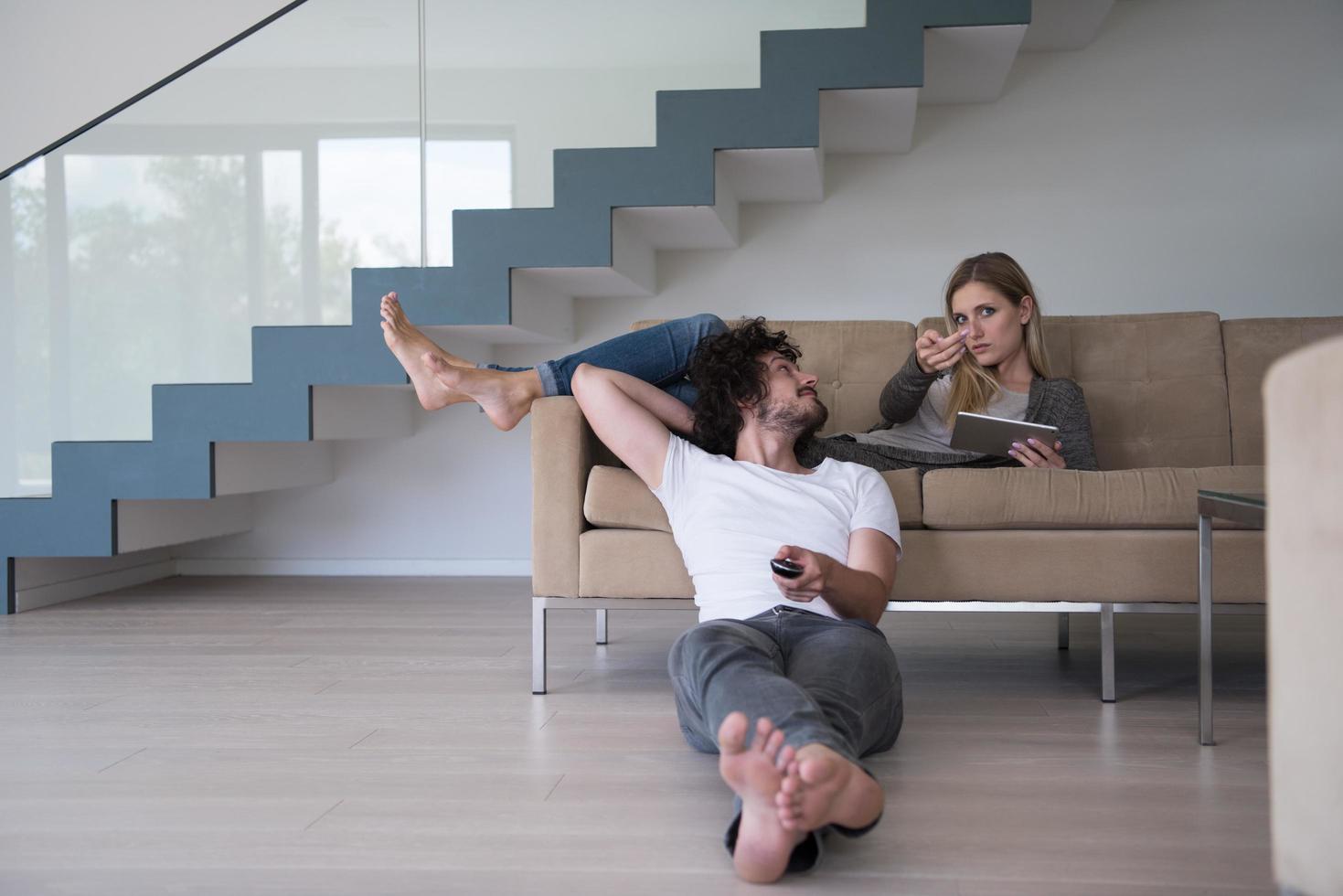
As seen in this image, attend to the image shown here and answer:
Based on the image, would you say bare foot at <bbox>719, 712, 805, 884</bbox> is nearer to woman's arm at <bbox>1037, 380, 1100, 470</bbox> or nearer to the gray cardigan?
the gray cardigan

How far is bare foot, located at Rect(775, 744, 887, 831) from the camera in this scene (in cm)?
120

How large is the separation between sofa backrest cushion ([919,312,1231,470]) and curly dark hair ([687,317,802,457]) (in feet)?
3.22

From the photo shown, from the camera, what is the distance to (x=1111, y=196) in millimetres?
4035

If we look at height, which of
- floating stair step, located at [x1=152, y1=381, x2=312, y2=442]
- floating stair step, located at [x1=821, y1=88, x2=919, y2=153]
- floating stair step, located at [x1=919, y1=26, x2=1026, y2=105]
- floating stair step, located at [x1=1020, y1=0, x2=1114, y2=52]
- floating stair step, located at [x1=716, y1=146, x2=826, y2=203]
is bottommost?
floating stair step, located at [x1=152, y1=381, x2=312, y2=442]

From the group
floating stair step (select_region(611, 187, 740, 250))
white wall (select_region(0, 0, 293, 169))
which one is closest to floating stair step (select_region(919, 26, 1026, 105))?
floating stair step (select_region(611, 187, 740, 250))

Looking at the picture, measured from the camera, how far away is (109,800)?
64.4 inches

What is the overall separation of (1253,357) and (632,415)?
1767 mm

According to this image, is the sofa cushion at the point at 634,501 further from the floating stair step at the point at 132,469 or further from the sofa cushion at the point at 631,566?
Result: the floating stair step at the point at 132,469

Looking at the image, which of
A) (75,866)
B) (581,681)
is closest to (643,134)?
(581,681)

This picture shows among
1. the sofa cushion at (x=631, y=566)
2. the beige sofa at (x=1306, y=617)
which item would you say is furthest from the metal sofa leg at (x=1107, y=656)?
the beige sofa at (x=1306, y=617)

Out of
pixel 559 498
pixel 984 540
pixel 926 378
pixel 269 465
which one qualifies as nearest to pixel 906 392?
pixel 926 378

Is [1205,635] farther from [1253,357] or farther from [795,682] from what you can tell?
[1253,357]

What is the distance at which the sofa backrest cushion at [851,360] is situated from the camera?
2.96 metres

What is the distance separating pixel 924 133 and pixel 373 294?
2.11 meters
